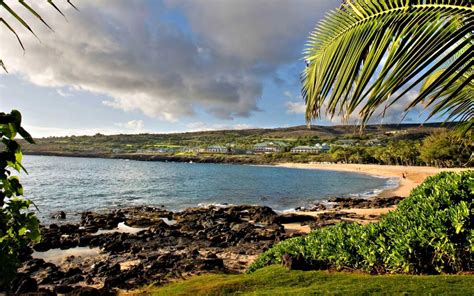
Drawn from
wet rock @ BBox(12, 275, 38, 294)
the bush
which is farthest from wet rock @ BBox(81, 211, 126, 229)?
the bush

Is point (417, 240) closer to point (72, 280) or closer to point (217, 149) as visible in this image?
point (72, 280)

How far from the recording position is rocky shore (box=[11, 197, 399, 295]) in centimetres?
1302

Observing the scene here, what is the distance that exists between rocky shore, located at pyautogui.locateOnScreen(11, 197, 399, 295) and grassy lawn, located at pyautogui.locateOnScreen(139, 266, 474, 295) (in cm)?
508

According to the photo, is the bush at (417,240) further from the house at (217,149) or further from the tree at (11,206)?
the house at (217,149)

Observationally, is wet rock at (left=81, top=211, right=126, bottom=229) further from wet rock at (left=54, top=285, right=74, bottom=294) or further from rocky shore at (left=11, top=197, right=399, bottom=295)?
wet rock at (left=54, top=285, right=74, bottom=294)

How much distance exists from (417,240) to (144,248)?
15.0m

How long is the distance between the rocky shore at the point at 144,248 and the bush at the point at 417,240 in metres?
6.27

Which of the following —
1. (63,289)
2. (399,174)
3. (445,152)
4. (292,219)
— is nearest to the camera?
(63,289)

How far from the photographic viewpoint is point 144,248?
18781 millimetres

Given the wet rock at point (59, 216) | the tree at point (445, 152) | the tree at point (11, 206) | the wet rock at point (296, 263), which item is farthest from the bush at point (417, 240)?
the tree at point (445, 152)

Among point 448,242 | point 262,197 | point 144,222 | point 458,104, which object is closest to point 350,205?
point 262,197

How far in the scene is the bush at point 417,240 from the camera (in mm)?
6895

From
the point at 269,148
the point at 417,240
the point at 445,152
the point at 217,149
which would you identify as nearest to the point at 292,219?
the point at 417,240

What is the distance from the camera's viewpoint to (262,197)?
45312mm
